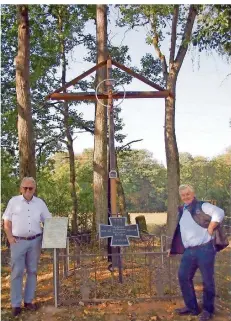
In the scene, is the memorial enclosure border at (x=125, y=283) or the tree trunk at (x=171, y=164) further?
the tree trunk at (x=171, y=164)

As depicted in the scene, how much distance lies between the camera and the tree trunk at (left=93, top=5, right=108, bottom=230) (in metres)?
7.81

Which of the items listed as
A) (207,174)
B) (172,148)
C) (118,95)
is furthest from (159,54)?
(207,174)

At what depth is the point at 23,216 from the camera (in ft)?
13.2

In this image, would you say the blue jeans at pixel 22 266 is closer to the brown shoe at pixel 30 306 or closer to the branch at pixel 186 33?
the brown shoe at pixel 30 306

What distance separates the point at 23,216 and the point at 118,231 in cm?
120

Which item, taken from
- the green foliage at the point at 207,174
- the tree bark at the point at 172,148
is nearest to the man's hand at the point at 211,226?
the tree bark at the point at 172,148

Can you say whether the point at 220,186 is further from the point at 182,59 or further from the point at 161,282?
the point at 161,282

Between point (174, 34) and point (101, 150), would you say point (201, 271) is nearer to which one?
point (101, 150)

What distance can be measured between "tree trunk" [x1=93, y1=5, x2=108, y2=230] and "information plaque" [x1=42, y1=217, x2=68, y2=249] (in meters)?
3.61

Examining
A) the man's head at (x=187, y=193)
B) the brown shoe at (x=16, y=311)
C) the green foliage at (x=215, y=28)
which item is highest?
the green foliage at (x=215, y=28)

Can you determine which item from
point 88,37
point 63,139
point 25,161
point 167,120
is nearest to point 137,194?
point 63,139

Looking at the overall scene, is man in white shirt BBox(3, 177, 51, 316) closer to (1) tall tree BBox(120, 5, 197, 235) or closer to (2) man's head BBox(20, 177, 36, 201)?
(2) man's head BBox(20, 177, 36, 201)

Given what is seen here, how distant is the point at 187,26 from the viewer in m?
9.30

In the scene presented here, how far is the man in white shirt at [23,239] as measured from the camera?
3973mm
